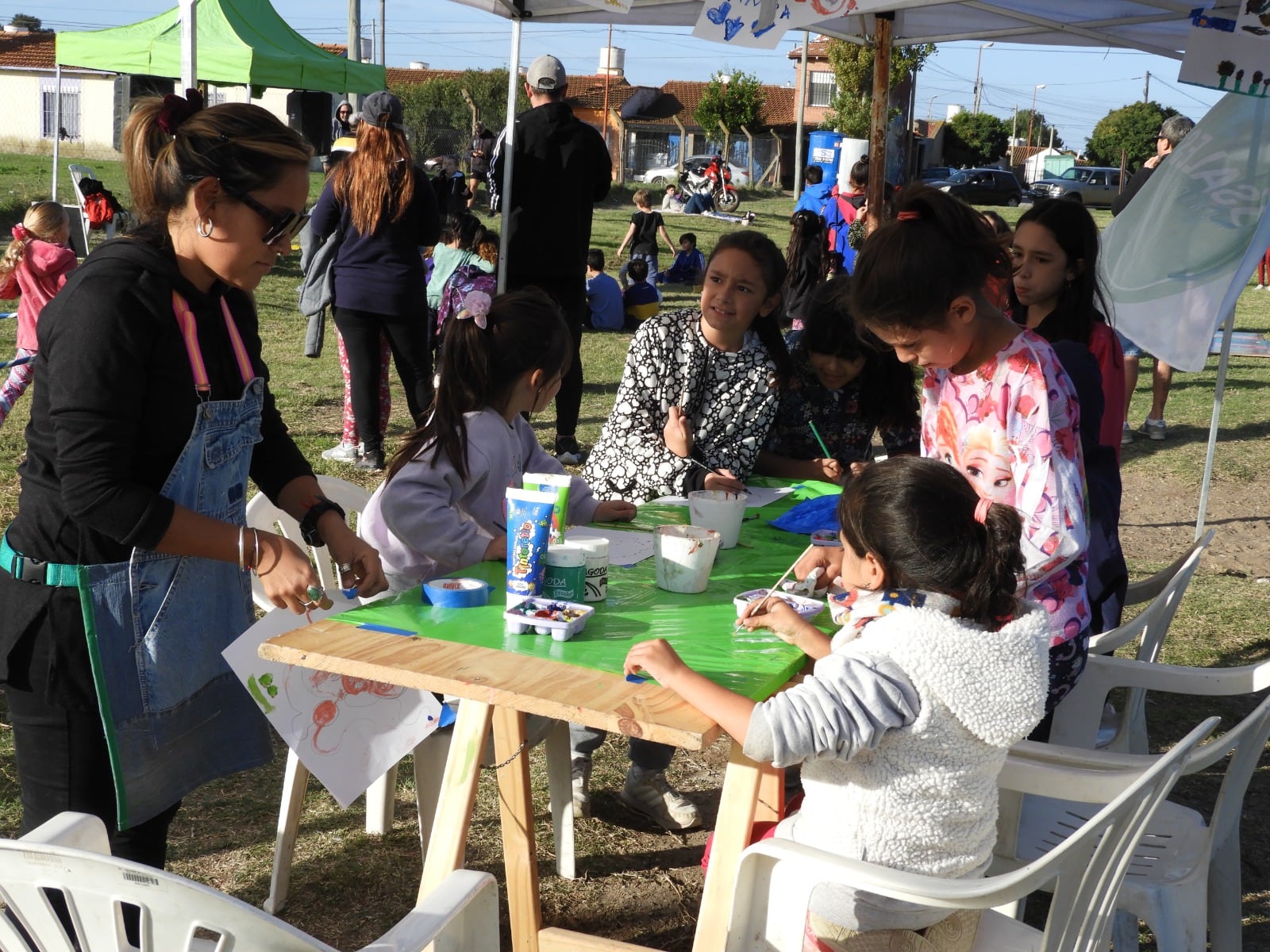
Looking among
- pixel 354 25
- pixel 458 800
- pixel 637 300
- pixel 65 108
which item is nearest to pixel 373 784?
pixel 458 800

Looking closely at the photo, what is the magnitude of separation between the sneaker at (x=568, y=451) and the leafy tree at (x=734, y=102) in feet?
123

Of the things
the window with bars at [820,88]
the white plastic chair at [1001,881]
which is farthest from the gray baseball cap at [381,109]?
the window with bars at [820,88]

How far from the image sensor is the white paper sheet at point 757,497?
3033 millimetres

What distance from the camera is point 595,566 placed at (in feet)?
7.11

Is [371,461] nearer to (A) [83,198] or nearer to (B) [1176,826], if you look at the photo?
(B) [1176,826]

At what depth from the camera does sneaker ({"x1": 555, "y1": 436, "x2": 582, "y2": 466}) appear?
6504mm

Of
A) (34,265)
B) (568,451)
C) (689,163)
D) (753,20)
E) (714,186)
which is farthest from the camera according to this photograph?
(689,163)

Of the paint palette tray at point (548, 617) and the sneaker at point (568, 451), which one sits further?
the sneaker at point (568, 451)

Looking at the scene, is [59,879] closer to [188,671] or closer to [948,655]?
[188,671]

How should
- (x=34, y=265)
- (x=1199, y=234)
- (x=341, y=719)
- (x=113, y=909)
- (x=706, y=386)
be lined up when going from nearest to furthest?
(x=113, y=909)
(x=341, y=719)
(x=706, y=386)
(x=1199, y=234)
(x=34, y=265)

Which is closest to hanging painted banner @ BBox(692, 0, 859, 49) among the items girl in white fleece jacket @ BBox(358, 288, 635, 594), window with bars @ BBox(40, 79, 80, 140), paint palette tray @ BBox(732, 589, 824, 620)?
girl in white fleece jacket @ BBox(358, 288, 635, 594)

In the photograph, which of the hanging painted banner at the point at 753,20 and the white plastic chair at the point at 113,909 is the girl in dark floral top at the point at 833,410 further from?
the white plastic chair at the point at 113,909

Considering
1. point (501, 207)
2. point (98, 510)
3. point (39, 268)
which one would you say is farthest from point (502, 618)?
point (39, 268)

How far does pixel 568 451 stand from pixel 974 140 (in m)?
52.1
